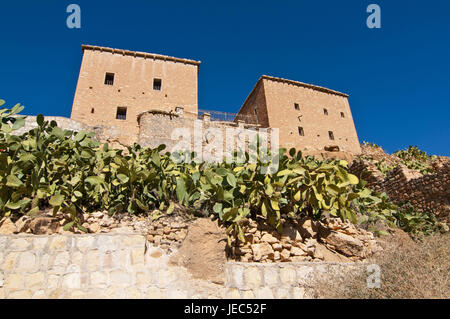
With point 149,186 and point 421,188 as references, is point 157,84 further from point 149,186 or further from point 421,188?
point 421,188

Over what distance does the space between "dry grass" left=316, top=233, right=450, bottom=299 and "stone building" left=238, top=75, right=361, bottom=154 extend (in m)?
12.8

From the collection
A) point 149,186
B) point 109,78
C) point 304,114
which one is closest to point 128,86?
point 109,78

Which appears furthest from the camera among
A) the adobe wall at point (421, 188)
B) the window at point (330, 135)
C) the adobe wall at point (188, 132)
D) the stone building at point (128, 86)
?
the window at point (330, 135)

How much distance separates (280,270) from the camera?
309 cm

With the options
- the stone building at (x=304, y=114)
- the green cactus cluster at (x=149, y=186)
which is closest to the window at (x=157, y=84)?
the stone building at (x=304, y=114)

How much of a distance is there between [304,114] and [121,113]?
11544 millimetres

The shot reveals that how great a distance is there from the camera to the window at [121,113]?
49.1 feet

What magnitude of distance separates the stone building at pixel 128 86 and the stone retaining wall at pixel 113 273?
11.4 m

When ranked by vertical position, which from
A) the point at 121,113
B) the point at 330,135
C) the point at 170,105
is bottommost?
the point at 121,113

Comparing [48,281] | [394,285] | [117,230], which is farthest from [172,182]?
[394,285]

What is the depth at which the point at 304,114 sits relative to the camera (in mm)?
17844

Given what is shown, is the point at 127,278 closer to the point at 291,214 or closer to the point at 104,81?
the point at 291,214

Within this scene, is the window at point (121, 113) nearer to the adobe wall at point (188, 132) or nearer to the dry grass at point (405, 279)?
the adobe wall at point (188, 132)
